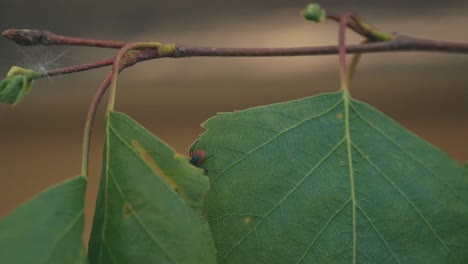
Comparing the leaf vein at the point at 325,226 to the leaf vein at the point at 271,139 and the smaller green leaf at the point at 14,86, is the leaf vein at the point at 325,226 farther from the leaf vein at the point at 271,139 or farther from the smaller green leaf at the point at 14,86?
the smaller green leaf at the point at 14,86

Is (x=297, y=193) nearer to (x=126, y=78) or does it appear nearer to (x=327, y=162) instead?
(x=327, y=162)

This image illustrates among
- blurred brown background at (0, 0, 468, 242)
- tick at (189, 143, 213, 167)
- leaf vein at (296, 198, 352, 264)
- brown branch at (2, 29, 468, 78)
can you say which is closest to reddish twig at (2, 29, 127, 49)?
brown branch at (2, 29, 468, 78)

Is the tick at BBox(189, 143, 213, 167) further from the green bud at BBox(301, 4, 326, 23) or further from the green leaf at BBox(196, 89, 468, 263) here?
the green bud at BBox(301, 4, 326, 23)

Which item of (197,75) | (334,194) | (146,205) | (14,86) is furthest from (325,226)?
(197,75)

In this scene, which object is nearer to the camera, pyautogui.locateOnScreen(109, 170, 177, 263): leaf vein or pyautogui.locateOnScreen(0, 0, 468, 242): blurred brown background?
pyautogui.locateOnScreen(109, 170, 177, 263): leaf vein

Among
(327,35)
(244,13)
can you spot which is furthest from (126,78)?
(327,35)

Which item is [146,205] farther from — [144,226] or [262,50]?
[262,50]
